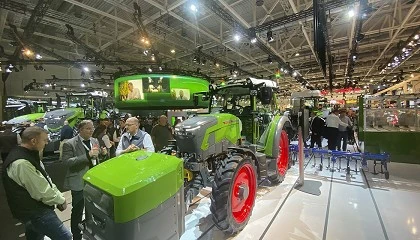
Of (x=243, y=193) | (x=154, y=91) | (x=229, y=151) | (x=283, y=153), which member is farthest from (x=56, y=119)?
(x=283, y=153)

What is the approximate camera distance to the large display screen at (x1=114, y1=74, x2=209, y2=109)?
12.3 m

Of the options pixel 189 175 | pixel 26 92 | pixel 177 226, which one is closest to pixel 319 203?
pixel 189 175

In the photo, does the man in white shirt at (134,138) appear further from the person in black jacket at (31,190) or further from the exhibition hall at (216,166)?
the person in black jacket at (31,190)

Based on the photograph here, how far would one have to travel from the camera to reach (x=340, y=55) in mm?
14297

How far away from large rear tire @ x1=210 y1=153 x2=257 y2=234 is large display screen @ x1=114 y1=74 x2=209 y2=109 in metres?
10.1

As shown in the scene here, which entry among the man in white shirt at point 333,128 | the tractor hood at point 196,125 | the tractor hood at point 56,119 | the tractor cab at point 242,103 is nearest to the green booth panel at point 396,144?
the man in white shirt at point 333,128

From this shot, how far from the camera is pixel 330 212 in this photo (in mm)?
3162

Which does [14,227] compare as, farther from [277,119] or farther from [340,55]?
[340,55]

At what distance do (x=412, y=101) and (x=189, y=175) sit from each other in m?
5.70

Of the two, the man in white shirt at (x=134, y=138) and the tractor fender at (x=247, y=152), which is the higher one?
the man in white shirt at (x=134, y=138)

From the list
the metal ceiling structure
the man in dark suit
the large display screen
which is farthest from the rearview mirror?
the large display screen

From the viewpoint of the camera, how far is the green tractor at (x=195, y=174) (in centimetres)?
129

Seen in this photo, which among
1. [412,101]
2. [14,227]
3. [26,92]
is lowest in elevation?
[14,227]

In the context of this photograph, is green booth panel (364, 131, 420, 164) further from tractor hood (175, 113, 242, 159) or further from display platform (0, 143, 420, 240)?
tractor hood (175, 113, 242, 159)
